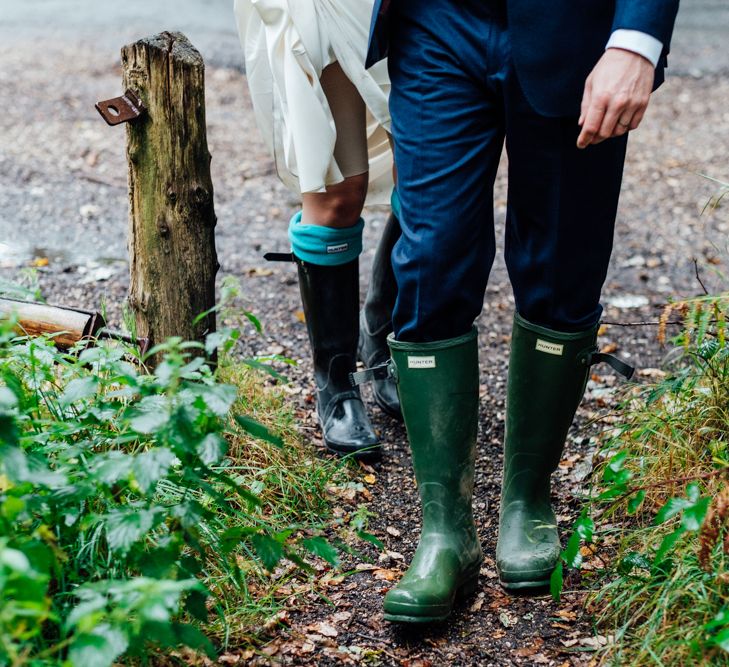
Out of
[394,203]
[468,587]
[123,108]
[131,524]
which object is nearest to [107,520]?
[131,524]

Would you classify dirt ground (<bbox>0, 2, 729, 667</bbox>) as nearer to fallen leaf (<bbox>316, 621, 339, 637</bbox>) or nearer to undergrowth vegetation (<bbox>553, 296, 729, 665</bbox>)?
fallen leaf (<bbox>316, 621, 339, 637</bbox>)

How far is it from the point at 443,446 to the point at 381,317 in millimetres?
1009

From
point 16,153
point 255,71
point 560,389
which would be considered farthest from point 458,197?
point 16,153

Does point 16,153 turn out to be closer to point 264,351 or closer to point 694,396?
point 264,351

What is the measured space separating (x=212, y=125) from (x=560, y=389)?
4124 millimetres

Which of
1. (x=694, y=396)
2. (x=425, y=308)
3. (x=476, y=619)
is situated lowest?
(x=476, y=619)

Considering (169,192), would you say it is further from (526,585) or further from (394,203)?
(526,585)

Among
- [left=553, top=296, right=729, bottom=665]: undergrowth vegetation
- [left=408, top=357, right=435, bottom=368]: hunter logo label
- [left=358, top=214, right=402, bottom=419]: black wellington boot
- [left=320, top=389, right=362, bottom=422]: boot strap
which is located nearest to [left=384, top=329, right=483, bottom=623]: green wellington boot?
[left=408, top=357, right=435, bottom=368]: hunter logo label

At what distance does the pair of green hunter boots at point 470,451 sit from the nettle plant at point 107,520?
0.30m

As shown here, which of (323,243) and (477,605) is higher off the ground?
(323,243)

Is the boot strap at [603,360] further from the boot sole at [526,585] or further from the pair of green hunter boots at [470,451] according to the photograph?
the boot sole at [526,585]

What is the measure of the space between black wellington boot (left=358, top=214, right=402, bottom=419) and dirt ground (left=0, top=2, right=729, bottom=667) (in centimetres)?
7

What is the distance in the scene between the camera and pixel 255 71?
2402 millimetres

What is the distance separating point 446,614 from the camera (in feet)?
6.17
